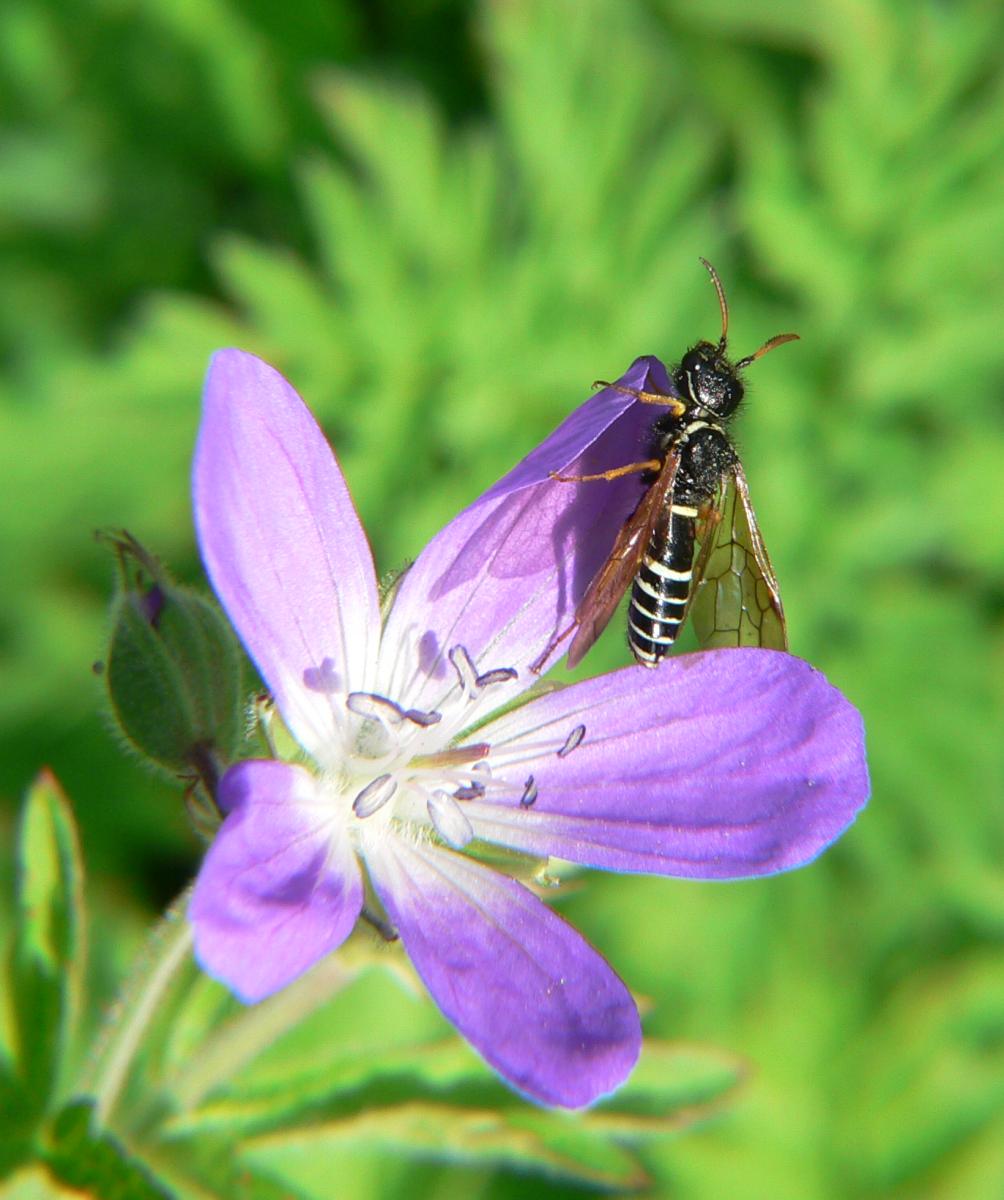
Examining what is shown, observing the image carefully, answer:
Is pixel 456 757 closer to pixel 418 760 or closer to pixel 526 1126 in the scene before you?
pixel 418 760

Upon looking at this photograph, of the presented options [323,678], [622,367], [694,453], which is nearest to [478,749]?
[323,678]

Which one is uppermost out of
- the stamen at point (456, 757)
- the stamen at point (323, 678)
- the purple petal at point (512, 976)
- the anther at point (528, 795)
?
the stamen at point (323, 678)

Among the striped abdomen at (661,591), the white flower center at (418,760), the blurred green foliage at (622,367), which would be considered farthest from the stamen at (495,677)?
the blurred green foliage at (622,367)

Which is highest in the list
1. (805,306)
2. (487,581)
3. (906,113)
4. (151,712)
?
(906,113)

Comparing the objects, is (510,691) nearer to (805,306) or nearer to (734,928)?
(734,928)

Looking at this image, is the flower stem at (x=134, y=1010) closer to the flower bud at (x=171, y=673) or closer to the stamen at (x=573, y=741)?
the flower bud at (x=171, y=673)

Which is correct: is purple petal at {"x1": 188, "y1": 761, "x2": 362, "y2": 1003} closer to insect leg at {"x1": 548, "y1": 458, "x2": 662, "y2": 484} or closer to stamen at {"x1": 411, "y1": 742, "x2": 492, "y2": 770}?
stamen at {"x1": 411, "y1": 742, "x2": 492, "y2": 770}

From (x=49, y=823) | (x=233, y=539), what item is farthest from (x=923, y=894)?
(x=233, y=539)
